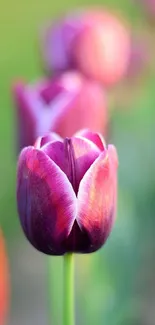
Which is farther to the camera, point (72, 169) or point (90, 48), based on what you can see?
point (90, 48)

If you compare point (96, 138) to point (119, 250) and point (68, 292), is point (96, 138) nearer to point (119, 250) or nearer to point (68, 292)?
point (68, 292)

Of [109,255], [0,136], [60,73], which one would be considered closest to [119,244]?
[109,255]

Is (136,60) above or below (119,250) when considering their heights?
above

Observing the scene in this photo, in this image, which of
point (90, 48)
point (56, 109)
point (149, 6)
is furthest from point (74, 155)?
point (149, 6)

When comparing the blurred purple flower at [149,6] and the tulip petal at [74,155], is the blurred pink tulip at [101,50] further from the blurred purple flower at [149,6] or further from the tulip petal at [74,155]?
the tulip petal at [74,155]

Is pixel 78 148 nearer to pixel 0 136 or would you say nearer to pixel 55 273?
pixel 55 273

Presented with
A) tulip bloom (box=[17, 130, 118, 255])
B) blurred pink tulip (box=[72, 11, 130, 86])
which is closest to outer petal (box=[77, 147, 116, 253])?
tulip bloom (box=[17, 130, 118, 255])
